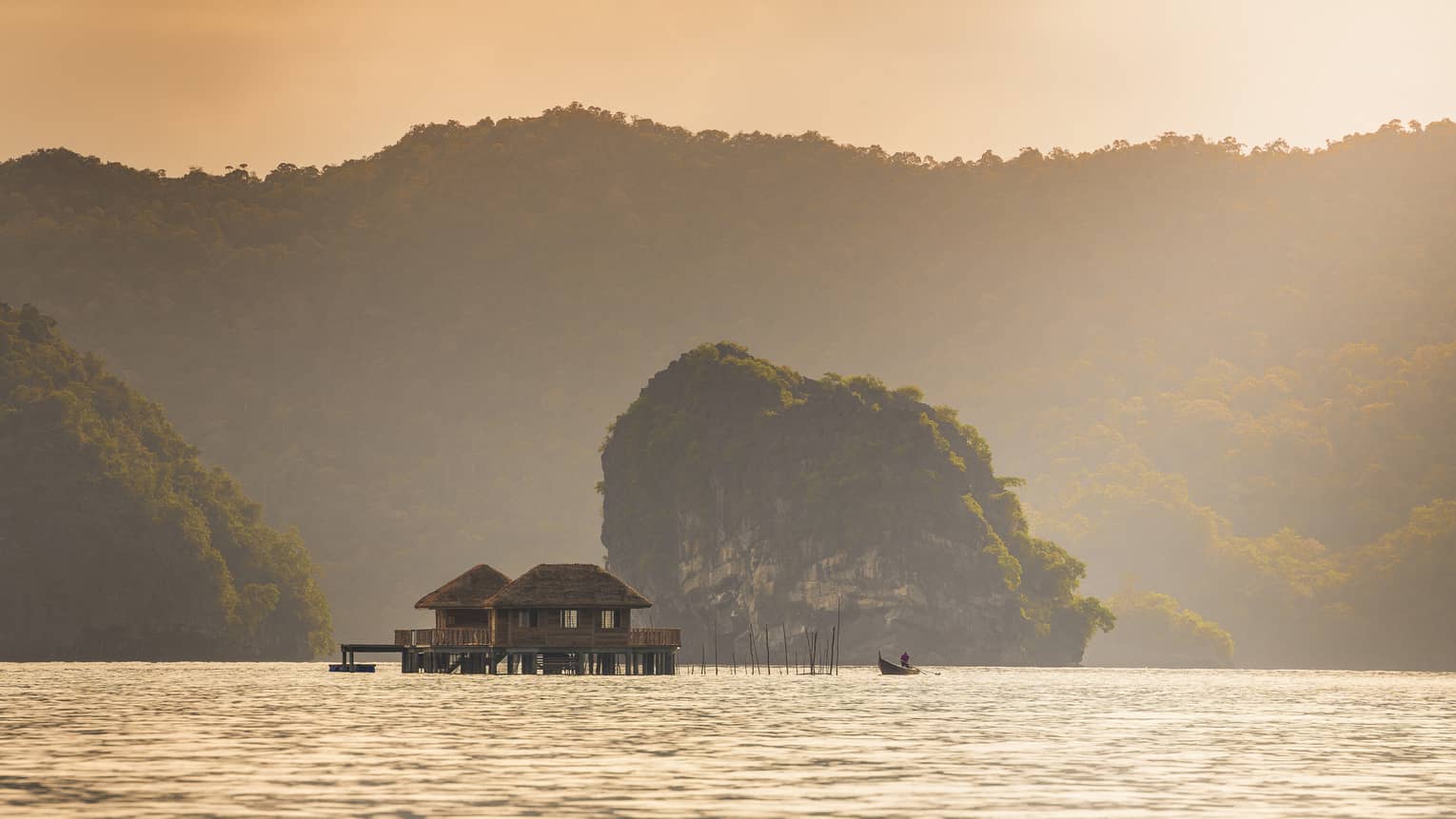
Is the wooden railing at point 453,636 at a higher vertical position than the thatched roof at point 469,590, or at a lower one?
lower

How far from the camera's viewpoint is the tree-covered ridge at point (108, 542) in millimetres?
139625

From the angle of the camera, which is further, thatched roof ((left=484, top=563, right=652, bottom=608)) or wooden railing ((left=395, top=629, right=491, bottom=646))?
wooden railing ((left=395, top=629, right=491, bottom=646))

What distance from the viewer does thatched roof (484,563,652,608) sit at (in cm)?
8962

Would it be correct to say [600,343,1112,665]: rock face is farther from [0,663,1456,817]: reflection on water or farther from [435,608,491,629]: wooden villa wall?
[0,663,1456,817]: reflection on water

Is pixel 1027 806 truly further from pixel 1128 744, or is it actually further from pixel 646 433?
pixel 646 433

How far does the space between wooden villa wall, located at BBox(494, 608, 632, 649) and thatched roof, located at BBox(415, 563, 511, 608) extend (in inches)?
185

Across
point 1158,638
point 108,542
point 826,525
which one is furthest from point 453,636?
point 1158,638

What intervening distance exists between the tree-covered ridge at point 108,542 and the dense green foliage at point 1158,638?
72.1m

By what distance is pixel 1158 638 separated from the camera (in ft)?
561

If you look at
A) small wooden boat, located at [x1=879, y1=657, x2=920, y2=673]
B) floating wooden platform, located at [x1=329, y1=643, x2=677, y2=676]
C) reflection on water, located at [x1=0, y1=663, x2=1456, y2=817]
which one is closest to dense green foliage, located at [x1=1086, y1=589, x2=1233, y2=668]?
small wooden boat, located at [x1=879, y1=657, x2=920, y2=673]

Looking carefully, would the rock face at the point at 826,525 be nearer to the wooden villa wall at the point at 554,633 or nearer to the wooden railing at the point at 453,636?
the wooden railing at the point at 453,636

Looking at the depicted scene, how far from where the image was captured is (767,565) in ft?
484

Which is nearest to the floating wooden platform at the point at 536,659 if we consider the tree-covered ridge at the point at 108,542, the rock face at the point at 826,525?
the rock face at the point at 826,525

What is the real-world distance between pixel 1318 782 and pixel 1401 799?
2.78m
